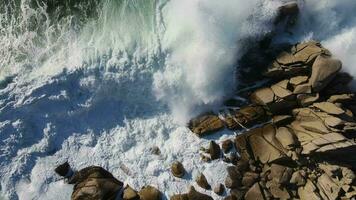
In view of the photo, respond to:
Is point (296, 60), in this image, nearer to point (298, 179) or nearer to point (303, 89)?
point (303, 89)

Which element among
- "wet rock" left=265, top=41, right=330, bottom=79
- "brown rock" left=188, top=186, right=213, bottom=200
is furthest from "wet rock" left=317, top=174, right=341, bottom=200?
"wet rock" left=265, top=41, right=330, bottom=79

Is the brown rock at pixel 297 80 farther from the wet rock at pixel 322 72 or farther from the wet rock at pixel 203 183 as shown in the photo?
the wet rock at pixel 203 183

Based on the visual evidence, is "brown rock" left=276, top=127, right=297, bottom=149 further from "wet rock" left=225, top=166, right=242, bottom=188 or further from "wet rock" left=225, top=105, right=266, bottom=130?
"wet rock" left=225, top=166, right=242, bottom=188

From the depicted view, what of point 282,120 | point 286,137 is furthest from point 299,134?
point 282,120

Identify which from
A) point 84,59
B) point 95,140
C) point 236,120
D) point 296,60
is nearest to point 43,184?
point 95,140

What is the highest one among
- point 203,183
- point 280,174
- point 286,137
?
point 286,137

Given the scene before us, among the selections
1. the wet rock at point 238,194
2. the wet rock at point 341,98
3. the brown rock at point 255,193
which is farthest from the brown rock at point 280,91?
the wet rock at point 238,194
